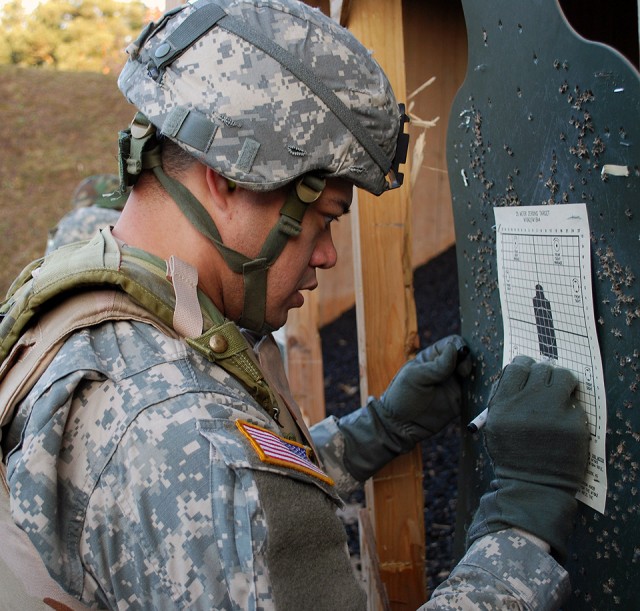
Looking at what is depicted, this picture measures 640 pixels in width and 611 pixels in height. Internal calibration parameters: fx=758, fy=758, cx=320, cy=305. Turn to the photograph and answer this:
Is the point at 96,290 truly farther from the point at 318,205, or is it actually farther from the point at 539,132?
the point at 539,132

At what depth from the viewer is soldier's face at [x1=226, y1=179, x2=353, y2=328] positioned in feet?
5.45

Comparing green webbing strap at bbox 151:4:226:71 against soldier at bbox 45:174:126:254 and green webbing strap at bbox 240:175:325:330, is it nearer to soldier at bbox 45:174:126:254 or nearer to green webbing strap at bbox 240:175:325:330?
green webbing strap at bbox 240:175:325:330

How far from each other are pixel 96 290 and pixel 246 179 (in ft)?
1.24

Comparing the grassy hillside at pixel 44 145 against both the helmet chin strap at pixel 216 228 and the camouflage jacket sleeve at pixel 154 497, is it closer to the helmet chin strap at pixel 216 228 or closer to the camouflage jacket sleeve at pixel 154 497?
the helmet chin strap at pixel 216 228

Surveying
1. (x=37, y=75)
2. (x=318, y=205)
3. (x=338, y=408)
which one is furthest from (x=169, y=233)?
(x=37, y=75)

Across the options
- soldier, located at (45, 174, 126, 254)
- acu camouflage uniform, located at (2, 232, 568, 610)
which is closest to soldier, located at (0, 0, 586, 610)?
acu camouflage uniform, located at (2, 232, 568, 610)

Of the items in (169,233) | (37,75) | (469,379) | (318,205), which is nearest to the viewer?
(169,233)

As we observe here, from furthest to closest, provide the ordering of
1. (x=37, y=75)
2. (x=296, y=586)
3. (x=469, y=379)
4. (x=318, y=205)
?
(x=37, y=75)
(x=469, y=379)
(x=318, y=205)
(x=296, y=586)

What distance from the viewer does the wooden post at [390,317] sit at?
2516 millimetres

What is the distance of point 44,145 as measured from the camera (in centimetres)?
1202

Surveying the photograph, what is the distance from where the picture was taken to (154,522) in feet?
4.08

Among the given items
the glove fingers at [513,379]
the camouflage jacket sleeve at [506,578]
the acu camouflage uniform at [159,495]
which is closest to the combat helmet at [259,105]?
the acu camouflage uniform at [159,495]

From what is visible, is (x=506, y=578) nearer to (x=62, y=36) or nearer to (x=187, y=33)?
(x=187, y=33)

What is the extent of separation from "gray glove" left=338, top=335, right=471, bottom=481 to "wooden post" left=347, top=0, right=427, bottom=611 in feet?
0.53
